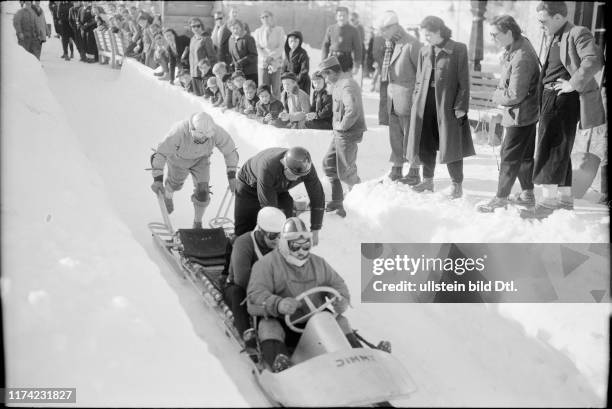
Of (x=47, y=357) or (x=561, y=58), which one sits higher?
(x=561, y=58)

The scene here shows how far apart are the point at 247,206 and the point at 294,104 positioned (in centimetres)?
331

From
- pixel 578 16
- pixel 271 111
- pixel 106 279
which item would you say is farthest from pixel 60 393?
pixel 578 16

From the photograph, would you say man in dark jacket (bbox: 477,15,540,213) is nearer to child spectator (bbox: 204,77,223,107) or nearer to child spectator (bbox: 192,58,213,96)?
child spectator (bbox: 204,77,223,107)

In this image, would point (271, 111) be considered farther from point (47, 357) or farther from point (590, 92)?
point (47, 357)

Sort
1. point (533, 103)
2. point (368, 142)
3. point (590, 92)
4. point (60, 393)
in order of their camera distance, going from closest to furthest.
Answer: point (60, 393), point (590, 92), point (533, 103), point (368, 142)

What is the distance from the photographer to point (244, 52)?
395 inches

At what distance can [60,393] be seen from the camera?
120 inches

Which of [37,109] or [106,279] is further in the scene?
[37,109]

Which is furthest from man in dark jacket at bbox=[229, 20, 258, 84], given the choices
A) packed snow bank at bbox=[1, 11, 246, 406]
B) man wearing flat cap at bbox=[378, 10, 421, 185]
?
packed snow bank at bbox=[1, 11, 246, 406]

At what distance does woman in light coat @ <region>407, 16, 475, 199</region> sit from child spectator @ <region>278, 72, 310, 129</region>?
2.30m

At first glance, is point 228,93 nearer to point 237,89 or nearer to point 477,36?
point 237,89

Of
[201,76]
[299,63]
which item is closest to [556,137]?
[299,63]

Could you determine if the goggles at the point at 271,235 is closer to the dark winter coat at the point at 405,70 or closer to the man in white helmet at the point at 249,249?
the man in white helmet at the point at 249,249

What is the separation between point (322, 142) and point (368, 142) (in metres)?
Answer: 0.85
